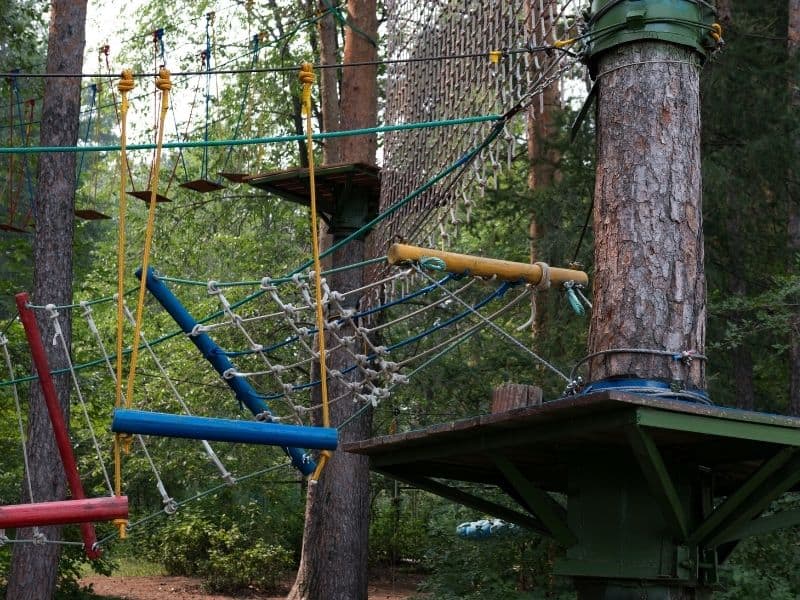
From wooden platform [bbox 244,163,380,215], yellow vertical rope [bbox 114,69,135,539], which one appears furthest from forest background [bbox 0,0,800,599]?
yellow vertical rope [bbox 114,69,135,539]

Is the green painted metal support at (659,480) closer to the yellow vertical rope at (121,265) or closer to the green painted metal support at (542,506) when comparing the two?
the green painted metal support at (542,506)

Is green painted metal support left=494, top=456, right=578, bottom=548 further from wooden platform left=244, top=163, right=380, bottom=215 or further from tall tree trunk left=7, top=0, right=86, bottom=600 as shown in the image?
tall tree trunk left=7, top=0, right=86, bottom=600

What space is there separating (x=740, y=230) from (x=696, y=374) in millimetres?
7005

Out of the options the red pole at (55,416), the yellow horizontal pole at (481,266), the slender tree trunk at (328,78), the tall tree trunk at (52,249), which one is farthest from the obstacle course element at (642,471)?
the slender tree trunk at (328,78)

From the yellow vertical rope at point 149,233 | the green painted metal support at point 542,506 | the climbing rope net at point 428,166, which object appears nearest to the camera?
the yellow vertical rope at point 149,233

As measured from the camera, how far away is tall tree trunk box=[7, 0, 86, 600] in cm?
857

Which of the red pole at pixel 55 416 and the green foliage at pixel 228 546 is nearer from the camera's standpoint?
the red pole at pixel 55 416

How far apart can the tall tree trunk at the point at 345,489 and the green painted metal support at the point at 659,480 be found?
19.2 ft

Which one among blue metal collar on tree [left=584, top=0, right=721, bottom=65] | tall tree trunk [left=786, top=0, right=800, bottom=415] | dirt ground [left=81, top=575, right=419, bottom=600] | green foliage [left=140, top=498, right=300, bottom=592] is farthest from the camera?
green foliage [left=140, top=498, right=300, bottom=592]

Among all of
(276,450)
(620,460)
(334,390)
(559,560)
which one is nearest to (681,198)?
(620,460)

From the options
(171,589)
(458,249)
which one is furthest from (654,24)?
(458,249)

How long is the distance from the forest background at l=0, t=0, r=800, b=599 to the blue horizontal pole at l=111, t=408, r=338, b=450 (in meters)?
3.52

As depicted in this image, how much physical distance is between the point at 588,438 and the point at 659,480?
293 mm

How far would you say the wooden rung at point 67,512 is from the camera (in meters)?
3.69
